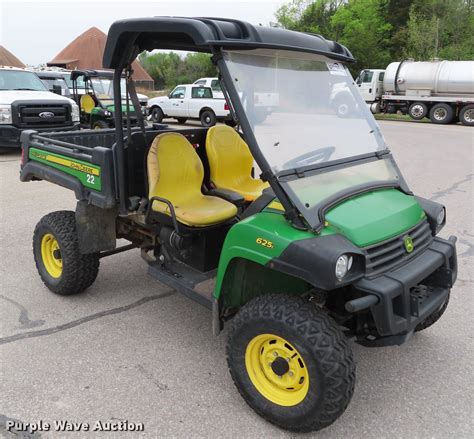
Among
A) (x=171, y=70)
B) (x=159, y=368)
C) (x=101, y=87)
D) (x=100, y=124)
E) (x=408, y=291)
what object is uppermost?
(x=171, y=70)

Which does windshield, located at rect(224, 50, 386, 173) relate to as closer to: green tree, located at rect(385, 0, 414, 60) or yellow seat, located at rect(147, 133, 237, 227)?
yellow seat, located at rect(147, 133, 237, 227)

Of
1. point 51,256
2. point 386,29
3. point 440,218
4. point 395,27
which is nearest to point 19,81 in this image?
point 51,256

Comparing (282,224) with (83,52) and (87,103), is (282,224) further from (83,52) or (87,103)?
(83,52)

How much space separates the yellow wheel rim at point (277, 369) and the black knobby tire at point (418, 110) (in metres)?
21.2

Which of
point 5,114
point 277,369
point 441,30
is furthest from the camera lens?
point 441,30

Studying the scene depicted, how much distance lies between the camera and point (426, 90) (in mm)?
21219

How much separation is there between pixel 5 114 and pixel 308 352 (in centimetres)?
1013

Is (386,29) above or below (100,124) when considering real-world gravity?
above

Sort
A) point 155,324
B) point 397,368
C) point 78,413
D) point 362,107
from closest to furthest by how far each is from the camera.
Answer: point 78,413 → point 397,368 → point 362,107 → point 155,324

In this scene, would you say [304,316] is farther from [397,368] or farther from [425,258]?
[397,368]

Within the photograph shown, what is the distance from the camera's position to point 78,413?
2.60 metres

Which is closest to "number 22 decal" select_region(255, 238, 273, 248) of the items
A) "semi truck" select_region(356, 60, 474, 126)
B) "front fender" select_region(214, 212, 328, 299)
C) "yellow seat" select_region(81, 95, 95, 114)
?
"front fender" select_region(214, 212, 328, 299)

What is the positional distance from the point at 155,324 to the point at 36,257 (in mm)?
1358

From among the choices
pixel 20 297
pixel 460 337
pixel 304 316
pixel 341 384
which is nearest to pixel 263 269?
pixel 304 316
